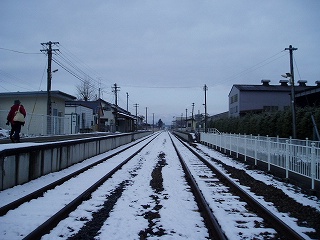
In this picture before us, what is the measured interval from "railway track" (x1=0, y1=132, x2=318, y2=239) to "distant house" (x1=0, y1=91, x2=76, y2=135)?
16.5 m

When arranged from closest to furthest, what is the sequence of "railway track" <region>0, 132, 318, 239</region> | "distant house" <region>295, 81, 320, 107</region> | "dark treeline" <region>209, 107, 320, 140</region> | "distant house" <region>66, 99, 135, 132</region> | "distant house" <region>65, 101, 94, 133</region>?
"railway track" <region>0, 132, 318, 239</region>
"dark treeline" <region>209, 107, 320, 140</region>
"distant house" <region>295, 81, 320, 107</region>
"distant house" <region>65, 101, 94, 133</region>
"distant house" <region>66, 99, 135, 132</region>

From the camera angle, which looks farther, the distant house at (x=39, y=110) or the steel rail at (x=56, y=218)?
the distant house at (x=39, y=110)

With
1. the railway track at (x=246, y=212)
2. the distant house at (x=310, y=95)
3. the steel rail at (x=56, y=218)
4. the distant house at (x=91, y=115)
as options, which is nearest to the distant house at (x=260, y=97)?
the distant house at (x=310, y=95)

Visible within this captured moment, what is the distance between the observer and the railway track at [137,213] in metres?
5.00

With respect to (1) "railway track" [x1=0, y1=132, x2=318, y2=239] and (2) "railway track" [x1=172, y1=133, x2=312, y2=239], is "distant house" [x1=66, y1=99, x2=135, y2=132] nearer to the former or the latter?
(1) "railway track" [x1=0, y1=132, x2=318, y2=239]

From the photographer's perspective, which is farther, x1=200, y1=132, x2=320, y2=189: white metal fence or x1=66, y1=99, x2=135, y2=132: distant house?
x1=66, y1=99, x2=135, y2=132: distant house

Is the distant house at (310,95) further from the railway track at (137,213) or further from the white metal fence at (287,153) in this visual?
the railway track at (137,213)

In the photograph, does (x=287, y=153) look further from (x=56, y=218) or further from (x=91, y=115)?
(x=91, y=115)

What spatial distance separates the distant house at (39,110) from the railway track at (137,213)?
54.1ft

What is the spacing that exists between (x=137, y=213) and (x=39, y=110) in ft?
91.1

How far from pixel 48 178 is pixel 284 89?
182 ft

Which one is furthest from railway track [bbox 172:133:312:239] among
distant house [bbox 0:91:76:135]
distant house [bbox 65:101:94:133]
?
distant house [bbox 65:101:94:133]

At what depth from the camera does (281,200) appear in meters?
7.45

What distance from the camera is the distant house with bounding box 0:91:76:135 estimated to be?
24281 mm
